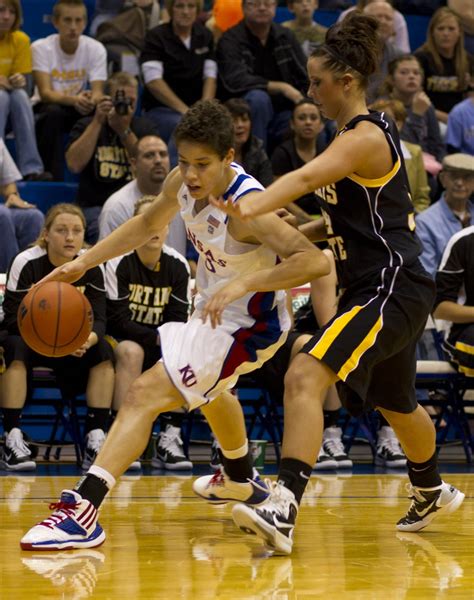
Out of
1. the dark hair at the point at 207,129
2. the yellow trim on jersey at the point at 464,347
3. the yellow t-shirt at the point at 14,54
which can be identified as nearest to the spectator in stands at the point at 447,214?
the yellow trim on jersey at the point at 464,347

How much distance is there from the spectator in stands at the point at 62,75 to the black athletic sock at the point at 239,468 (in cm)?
531

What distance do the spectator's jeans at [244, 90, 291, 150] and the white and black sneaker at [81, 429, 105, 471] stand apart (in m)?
3.78

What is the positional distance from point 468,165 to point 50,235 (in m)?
3.43

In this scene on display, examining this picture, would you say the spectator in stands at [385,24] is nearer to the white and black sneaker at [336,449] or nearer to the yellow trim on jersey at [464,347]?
the yellow trim on jersey at [464,347]

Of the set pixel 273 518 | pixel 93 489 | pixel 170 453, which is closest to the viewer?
pixel 273 518

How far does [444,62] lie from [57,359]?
582 cm

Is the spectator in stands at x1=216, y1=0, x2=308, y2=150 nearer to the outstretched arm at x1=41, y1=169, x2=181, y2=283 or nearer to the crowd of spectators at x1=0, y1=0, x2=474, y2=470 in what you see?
the crowd of spectators at x1=0, y1=0, x2=474, y2=470

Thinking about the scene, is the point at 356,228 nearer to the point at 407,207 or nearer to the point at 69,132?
the point at 407,207

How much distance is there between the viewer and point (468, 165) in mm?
8883

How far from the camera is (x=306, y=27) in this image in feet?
37.0

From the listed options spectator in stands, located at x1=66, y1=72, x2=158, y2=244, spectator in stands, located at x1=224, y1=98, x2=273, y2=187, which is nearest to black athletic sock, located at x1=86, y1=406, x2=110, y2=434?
spectator in stands, located at x1=66, y1=72, x2=158, y2=244

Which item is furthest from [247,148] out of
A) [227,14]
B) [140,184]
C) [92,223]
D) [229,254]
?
[229,254]

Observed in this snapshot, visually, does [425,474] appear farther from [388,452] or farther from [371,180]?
[388,452]

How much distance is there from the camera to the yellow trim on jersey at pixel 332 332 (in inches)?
162
